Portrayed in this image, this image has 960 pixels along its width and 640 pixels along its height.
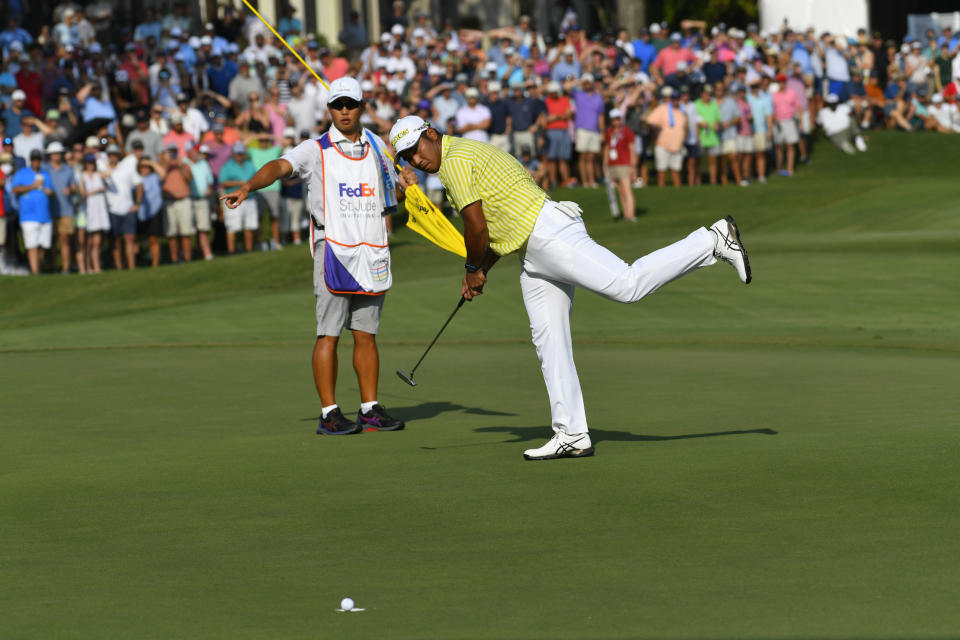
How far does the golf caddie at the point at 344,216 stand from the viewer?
32.3ft

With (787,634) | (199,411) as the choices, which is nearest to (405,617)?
(787,634)

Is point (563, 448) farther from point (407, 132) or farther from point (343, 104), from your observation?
point (343, 104)

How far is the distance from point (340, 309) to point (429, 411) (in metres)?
1.13

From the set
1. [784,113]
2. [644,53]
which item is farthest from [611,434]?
[644,53]

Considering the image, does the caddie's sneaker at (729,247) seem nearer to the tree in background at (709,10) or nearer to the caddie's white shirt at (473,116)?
the caddie's white shirt at (473,116)

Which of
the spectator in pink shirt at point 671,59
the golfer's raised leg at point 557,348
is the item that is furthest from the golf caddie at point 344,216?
the spectator in pink shirt at point 671,59

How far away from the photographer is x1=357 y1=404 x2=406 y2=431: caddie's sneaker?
9984 millimetres

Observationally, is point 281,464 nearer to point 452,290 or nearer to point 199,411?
point 199,411

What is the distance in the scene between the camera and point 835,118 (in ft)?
117

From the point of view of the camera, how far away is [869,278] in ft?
63.5

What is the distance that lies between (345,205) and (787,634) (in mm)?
5498

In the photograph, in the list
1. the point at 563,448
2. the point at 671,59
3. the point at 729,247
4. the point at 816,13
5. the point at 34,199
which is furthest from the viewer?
the point at 816,13

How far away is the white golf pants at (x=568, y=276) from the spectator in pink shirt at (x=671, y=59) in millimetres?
25774

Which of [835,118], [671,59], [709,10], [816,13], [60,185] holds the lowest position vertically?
[835,118]
